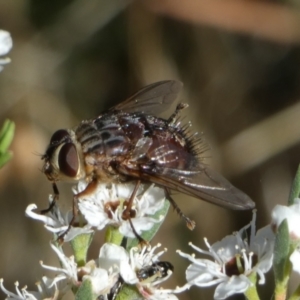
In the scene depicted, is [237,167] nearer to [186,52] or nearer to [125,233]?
[186,52]

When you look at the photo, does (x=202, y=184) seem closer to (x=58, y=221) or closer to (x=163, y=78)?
(x=58, y=221)

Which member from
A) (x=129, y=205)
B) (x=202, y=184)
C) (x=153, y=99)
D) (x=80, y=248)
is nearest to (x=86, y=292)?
(x=80, y=248)

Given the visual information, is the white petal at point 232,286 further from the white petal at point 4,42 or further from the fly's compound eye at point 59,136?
the white petal at point 4,42

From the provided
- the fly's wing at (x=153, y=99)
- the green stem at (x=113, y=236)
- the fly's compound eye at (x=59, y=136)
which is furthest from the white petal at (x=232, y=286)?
the fly's wing at (x=153, y=99)

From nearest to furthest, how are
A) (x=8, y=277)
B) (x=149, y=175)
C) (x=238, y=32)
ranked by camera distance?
(x=149, y=175) → (x=8, y=277) → (x=238, y=32)

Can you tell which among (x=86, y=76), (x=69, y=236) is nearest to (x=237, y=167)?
(x=86, y=76)

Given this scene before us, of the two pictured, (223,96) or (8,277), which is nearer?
(8,277)
